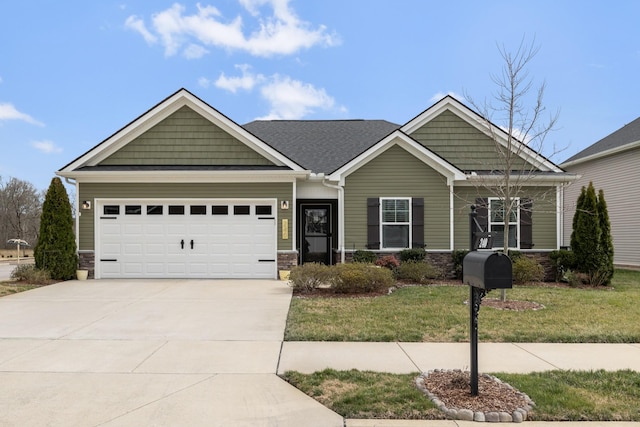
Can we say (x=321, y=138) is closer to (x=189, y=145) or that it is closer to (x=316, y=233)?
(x=316, y=233)

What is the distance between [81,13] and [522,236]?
47.9 feet

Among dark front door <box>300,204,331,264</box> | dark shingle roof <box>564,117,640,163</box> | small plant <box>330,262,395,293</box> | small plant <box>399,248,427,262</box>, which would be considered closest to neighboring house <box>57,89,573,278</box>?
small plant <box>399,248,427,262</box>

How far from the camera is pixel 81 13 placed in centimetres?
1133

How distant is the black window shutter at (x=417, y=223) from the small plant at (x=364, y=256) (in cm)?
145

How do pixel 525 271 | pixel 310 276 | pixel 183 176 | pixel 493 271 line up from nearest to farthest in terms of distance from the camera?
pixel 493 271 → pixel 310 276 → pixel 525 271 → pixel 183 176

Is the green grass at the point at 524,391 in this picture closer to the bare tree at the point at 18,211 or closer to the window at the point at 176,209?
the window at the point at 176,209

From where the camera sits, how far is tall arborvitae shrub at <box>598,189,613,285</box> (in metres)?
11.6

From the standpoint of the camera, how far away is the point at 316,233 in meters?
14.4

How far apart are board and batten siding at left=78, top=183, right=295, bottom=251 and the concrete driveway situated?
11.9ft

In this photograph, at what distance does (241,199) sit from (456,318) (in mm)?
7602

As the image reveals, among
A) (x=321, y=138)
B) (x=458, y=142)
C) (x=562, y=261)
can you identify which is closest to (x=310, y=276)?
(x=458, y=142)

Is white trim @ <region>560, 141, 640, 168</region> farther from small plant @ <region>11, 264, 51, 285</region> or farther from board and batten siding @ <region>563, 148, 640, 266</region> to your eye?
small plant @ <region>11, 264, 51, 285</region>

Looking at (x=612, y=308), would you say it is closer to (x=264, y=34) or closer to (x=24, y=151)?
(x=264, y=34)

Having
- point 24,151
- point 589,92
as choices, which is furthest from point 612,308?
point 24,151
